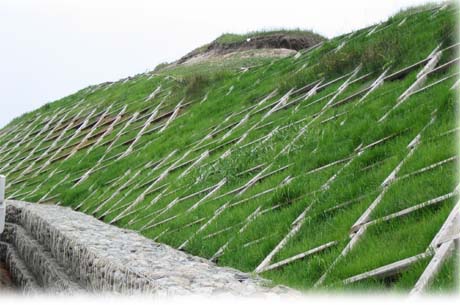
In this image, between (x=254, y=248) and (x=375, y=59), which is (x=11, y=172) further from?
(x=254, y=248)

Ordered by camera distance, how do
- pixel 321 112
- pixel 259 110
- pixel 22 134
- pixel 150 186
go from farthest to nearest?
pixel 22 134 → pixel 259 110 → pixel 150 186 → pixel 321 112

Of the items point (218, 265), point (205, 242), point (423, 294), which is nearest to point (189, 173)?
point (205, 242)

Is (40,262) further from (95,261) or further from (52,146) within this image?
(52,146)

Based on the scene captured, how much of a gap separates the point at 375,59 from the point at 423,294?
523 centimetres

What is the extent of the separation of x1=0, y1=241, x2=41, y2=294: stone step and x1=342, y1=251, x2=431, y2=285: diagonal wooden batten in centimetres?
554

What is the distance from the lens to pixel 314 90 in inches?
331

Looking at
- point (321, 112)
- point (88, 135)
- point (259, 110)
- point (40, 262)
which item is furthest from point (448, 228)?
point (88, 135)

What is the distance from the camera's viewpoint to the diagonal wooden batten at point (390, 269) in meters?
3.22

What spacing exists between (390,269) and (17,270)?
23.5 feet

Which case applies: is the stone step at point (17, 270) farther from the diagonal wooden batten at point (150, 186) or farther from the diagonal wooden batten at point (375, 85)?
the diagonal wooden batten at point (375, 85)

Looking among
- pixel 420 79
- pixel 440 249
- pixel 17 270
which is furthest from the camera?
pixel 17 270

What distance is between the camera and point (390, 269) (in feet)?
10.8

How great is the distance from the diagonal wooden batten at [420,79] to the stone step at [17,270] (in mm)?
5144

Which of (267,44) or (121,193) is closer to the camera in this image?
(121,193)
